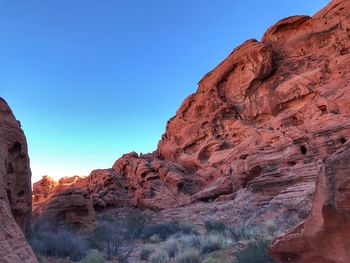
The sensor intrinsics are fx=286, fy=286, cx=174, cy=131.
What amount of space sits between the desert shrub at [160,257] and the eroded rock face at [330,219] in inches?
246

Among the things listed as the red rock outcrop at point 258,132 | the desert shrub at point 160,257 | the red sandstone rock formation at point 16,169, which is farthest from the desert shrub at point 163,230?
the red sandstone rock formation at point 16,169

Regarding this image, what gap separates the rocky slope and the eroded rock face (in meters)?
9.62

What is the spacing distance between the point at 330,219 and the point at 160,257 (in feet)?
24.4

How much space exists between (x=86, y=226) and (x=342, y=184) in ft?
58.1

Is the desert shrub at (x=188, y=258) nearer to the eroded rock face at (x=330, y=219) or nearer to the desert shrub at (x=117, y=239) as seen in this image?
the desert shrub at (x=117, y=239)

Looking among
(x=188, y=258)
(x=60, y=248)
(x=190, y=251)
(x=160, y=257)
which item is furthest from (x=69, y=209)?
(x=188, y=258)

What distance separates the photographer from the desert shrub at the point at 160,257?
362 inches

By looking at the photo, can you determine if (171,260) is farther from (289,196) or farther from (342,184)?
(289,196)

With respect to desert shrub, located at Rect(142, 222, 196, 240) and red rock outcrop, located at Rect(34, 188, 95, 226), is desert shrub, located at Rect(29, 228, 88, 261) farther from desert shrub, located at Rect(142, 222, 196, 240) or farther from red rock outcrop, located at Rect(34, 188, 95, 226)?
red rock outcrop, located at Rect(34, 188, 95, 226)

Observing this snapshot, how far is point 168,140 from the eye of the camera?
38.9 m

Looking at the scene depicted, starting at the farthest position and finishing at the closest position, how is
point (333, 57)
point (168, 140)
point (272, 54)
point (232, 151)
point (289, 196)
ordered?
point (168, 140) → point (272, 54) → point (232, 151) → point (333, 57) → point (289, 196)

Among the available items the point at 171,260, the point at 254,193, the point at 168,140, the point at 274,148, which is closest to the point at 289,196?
the point at 254,193

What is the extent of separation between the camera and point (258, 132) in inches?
1035

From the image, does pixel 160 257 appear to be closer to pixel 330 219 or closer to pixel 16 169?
pixel 16 169
